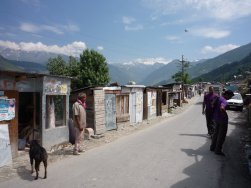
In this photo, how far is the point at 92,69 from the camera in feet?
128

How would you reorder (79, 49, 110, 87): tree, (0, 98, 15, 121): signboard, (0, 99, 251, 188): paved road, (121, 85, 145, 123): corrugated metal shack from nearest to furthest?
(0, 99, 251, 188): paved road < (0, 98, 15, 121): signboard < (121, 85, 145, 123): corrugated metal shack < (79, 49, 110, 87): tree

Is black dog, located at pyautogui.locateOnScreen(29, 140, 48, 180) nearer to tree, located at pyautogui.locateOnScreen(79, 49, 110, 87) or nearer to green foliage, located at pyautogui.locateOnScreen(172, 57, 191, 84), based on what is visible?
tree, located at pyautogui.locateOnScreen(79, 49, 110, 87)

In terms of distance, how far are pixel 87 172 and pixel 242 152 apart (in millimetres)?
5379

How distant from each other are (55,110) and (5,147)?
3.67m

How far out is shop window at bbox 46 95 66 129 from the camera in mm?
10711

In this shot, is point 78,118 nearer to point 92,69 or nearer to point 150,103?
point 150,103

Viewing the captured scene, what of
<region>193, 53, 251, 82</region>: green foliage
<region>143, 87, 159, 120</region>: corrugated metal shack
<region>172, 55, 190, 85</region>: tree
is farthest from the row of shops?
<region>193, 53, 251, 82</region>: green foliage

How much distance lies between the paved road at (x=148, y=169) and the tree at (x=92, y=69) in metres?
28.5

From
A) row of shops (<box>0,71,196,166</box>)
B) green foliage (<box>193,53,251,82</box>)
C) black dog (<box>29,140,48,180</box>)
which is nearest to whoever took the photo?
black dog (<box>29,140,48,180</box>)

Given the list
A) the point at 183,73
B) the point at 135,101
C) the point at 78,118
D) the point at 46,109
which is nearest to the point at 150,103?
the point at 135,101

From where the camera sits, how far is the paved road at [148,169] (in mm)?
6008

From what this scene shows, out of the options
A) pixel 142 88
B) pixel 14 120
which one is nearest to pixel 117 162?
pixel 14 120

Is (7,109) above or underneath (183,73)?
underneath

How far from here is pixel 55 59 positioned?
40688mm
